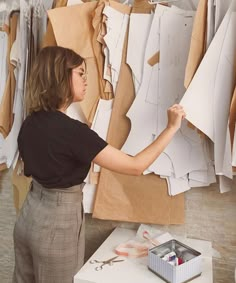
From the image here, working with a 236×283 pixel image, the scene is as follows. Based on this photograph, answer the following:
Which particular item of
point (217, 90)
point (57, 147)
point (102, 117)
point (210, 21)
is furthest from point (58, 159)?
point (210, 21)

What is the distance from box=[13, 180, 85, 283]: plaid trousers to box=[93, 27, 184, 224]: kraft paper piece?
22 centimetres

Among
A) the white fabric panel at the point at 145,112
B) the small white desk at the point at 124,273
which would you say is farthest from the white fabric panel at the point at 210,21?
the small white desk at the point at 124,273

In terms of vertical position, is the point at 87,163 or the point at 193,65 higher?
the point at 193,65

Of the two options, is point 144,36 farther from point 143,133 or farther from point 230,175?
point 230,175

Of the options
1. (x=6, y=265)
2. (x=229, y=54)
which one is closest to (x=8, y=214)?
(x=6, y=265)

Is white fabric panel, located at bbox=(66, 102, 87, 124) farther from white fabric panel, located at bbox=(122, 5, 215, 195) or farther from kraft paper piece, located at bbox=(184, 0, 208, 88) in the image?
kraft paper piece, located at bbox=(184, 0, 208, 88)

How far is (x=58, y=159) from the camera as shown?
115cm

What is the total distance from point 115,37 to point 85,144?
0.52m

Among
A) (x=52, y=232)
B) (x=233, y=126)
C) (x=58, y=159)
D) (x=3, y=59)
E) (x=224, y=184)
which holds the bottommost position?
(x=52, y=232)

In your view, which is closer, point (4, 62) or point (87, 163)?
point (87, 163)

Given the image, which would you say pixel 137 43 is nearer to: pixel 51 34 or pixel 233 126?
pixel 51 34

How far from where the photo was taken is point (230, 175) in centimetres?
126

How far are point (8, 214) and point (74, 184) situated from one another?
0.80 m

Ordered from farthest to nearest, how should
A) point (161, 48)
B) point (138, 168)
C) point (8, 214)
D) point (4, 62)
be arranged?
point (8, 214) < point (4, 62) < point (161, 48) < point (138, 168)
